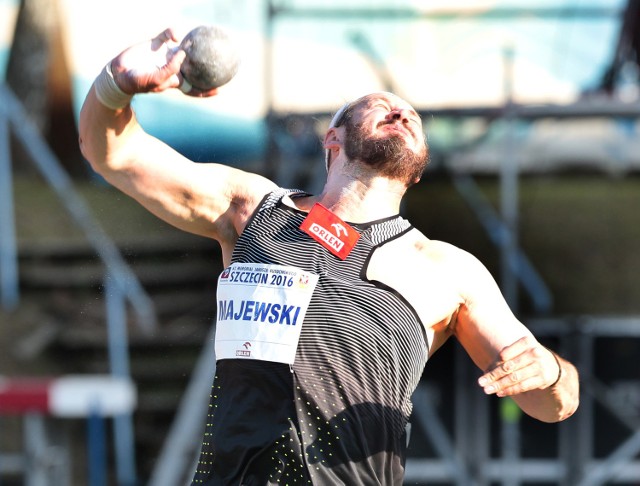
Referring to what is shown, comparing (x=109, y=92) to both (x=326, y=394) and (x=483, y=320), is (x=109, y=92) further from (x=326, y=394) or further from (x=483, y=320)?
(x=483, y=320)

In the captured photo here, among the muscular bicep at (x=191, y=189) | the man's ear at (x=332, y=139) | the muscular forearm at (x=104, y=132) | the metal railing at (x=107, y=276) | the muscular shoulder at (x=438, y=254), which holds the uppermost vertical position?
the metal railing at (x=107, y=276)

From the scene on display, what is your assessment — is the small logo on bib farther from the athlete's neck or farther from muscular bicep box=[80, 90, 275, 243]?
muscular bicep box=[80, 90, 275, 243]

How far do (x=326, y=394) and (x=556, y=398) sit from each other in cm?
56

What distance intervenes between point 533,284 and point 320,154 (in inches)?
64.0

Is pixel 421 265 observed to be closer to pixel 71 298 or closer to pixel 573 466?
pixel 573 466

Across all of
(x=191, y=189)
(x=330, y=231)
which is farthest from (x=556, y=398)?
(x=191, y=189)

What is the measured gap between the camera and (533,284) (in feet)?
23.2

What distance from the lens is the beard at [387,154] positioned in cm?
271

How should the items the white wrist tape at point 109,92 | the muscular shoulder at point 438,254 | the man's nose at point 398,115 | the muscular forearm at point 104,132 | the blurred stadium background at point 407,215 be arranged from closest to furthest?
the white wrist tape at point 109,92
the muscular forearm at point 104,132
the muscular shoulder at point 438,254
the man's nose at point 398,115
the blurred stadium background at point 407,215

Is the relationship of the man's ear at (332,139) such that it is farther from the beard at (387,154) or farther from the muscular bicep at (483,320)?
the muscular bicep at (483,320)

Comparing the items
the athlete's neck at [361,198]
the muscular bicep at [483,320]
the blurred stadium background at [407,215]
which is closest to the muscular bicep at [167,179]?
the athlete's neck at [361,198]

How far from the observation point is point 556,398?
8.47ft

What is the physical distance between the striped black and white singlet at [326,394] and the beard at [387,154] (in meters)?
0.25

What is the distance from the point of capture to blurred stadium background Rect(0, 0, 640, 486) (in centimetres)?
612
